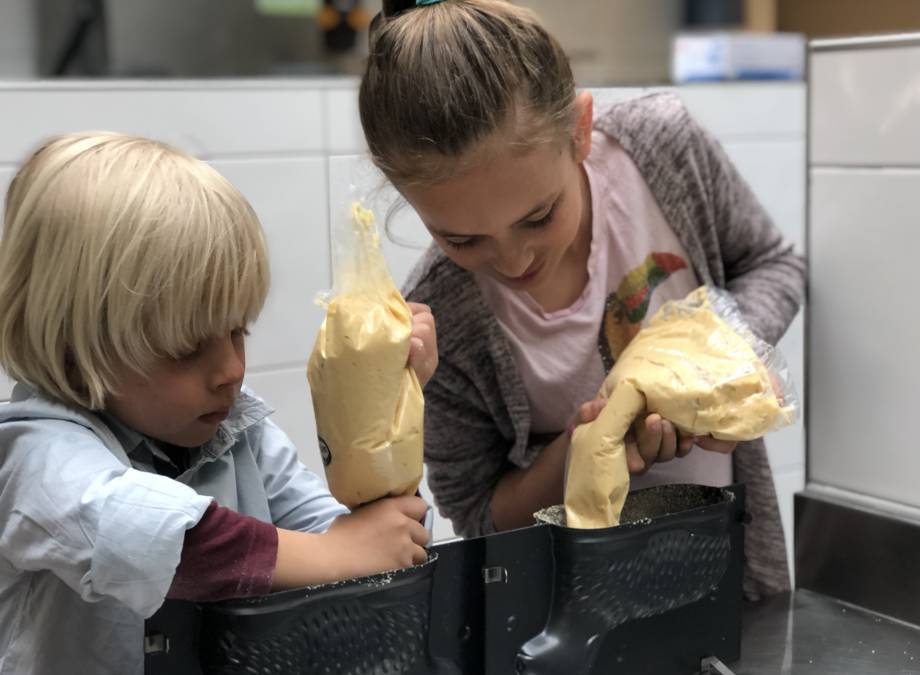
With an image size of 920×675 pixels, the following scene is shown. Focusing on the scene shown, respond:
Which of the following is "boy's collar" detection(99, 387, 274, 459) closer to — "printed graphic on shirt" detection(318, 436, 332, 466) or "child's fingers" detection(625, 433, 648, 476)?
"printed graphic on shirt" detection(318, 436, 332, 466)

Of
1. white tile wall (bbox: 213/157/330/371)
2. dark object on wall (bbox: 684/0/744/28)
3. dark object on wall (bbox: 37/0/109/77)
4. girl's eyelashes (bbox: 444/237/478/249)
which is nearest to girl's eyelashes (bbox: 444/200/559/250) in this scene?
girl's eyelashes (bbox: 444/237/478/249)

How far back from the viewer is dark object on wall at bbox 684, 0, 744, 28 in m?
Result: 2.92

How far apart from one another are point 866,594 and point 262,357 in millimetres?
893

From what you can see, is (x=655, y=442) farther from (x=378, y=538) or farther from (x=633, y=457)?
(x=378, y=538)

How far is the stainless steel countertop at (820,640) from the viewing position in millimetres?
891

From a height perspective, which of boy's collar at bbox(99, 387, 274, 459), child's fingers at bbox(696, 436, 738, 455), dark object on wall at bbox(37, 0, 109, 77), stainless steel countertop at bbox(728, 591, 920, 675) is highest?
dark object on wall at bbox(37, 0, 109, 77)

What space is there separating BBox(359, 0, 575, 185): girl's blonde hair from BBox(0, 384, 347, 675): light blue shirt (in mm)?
216

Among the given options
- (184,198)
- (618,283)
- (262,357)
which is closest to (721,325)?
(618,283)

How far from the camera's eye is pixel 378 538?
0.69m

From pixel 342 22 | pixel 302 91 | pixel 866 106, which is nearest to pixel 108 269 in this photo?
pixel 866 106

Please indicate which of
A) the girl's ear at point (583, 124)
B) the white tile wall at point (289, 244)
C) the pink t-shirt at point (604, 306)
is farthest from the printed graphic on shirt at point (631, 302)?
the white tile wall at point (289, 244)

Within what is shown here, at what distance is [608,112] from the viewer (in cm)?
102

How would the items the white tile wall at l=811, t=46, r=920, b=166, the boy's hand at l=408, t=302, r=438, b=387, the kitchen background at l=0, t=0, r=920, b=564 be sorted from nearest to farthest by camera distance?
the boy's hand at l=408, t=302, r=438, b=387 < the white tile wall at l=811, t=46, r=920, b=166 < the kitchen background at l=0, t=0, r=920, b=564

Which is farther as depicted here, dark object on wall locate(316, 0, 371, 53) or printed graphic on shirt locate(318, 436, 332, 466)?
dark object on wall locate(316, 0, 371, 53)
